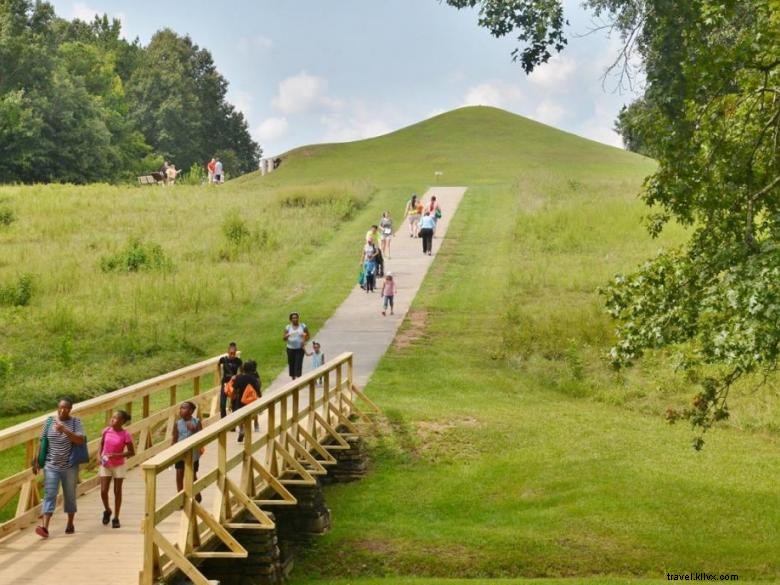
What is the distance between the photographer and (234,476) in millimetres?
15578

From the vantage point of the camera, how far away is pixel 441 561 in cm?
1509

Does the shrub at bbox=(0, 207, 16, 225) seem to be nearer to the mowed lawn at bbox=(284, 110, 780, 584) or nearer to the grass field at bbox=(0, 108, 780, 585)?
the grass field at bbox=(0, 108, 780, 585)

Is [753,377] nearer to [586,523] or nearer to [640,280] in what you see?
[586,523]

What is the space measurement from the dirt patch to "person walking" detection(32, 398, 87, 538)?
15643 millimetres

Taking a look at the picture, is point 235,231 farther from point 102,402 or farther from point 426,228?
point 102,402

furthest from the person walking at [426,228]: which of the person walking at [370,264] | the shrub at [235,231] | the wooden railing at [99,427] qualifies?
the wooden railing at [99,427]

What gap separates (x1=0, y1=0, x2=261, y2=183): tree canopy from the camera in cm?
7912

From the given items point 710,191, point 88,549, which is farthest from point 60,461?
point 710,191

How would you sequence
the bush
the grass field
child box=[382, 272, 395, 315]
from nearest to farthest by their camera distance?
the grass field
child box=[382, 272, 395, 315]
the bush

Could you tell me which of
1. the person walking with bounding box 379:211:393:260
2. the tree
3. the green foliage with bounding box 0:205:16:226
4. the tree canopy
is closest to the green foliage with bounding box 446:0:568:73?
the tree

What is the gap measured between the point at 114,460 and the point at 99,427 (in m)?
8.43

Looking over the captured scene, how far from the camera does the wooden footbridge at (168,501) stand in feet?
35.7

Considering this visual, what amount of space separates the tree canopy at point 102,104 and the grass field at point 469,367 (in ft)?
74.8

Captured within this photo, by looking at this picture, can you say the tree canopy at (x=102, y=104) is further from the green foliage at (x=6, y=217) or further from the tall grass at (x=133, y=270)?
the green foliage at (x=6, y=217)
